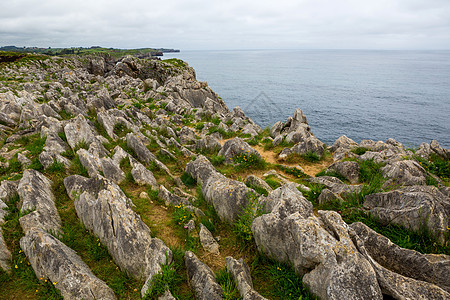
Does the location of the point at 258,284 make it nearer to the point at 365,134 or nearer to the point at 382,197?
the point at 382,197

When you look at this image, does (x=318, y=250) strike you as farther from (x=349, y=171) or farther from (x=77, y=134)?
(x=77, y=134)

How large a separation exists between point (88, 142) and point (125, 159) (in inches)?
116

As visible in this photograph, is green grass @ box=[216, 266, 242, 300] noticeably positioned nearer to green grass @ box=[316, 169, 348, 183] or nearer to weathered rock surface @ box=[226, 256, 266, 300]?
weathered rock surface @ box=[226, 256, 266, 300]

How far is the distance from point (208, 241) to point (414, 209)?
266 inches

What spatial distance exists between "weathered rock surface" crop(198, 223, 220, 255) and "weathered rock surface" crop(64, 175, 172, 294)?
4.80ft

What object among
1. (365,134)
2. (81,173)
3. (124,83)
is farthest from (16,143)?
(365,134)

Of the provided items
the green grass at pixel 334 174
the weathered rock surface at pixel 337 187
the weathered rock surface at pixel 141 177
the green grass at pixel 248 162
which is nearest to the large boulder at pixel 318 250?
the weathered rock surface at pixel 337 187

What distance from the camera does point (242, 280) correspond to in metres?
5.82

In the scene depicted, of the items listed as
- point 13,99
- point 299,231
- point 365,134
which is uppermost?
point 13,99

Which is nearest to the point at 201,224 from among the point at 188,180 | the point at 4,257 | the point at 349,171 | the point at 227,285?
the point at 227,285

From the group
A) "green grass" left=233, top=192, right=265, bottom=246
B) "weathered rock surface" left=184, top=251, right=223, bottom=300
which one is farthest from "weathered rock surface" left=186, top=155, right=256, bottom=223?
"weathered rock surface" left=184, top=251, right=223, bottom=300

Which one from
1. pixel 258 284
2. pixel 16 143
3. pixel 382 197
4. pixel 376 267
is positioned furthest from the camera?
pixel 16 143

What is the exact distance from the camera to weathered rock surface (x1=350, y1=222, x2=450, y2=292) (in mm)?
5508

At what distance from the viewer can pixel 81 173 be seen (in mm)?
11406
